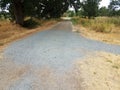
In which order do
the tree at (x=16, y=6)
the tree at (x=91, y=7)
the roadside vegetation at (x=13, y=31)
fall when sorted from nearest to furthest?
1. the roadside vegetation at (x=13, y=31)
2. the tree at (x=16, y=6)
3. the tree at (x=91, y=7)

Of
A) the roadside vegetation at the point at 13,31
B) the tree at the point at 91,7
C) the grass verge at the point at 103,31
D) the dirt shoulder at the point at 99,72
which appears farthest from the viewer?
the tree at the point at 91,7

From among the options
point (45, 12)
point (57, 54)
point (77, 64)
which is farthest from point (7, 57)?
point (45, 12)

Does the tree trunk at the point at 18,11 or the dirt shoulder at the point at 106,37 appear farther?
the tree trunk at the point at 18,11

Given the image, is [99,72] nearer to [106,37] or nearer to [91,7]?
[106,37]

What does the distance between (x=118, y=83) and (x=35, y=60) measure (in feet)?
11.1

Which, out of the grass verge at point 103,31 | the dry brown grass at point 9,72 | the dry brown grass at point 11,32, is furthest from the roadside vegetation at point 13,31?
the grass verge at point 103,31

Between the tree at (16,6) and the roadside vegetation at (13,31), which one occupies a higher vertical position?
the tree at (16,6)

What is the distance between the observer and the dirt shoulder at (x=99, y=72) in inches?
215

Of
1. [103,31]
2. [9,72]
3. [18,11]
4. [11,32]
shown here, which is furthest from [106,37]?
[18,11]

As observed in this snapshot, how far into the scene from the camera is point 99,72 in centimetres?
664

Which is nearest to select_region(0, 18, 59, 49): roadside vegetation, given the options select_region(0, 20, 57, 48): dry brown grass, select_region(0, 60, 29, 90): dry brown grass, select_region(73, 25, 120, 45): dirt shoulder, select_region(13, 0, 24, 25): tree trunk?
select_region(0, 20, 57, 48): dry brown grass

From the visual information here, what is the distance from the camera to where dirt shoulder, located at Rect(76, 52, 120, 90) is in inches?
215

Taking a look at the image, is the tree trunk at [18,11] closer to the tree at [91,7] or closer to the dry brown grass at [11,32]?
the dry brown grass at [11,32]

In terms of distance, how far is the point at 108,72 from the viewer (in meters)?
6.66
